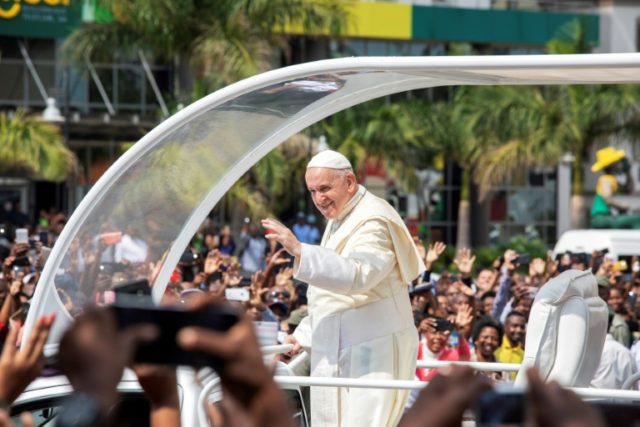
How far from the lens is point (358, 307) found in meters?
6.00

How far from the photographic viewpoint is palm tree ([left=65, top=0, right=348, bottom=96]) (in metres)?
21.9

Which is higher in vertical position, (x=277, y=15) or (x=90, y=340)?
(x=277, y=15)

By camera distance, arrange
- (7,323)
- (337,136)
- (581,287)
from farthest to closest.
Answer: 1. (337,136)
2. (7,323)
3. (581,287)

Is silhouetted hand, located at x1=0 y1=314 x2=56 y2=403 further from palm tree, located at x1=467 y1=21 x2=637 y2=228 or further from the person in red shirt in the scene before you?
palm tree, located at x1=467 y1=21 x2=637 y2=228

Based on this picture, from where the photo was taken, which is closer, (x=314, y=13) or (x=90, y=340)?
(x=90, y=340)

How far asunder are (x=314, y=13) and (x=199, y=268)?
11.7m

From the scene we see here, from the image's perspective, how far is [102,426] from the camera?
204 centimetres

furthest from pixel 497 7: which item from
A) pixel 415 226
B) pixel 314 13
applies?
pixel 314 13

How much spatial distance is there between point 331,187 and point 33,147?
749 inches

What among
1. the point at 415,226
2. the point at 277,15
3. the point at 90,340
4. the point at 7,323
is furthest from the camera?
the point at 415,226

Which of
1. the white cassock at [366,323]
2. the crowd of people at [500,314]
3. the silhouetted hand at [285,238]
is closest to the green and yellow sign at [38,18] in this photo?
the crowd of people at [500,314]

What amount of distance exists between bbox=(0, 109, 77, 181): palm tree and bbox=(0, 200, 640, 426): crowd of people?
3374 mm

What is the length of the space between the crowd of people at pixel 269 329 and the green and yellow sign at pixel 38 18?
1024 cm

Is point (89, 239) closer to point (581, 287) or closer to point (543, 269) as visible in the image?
point (581, 287)
